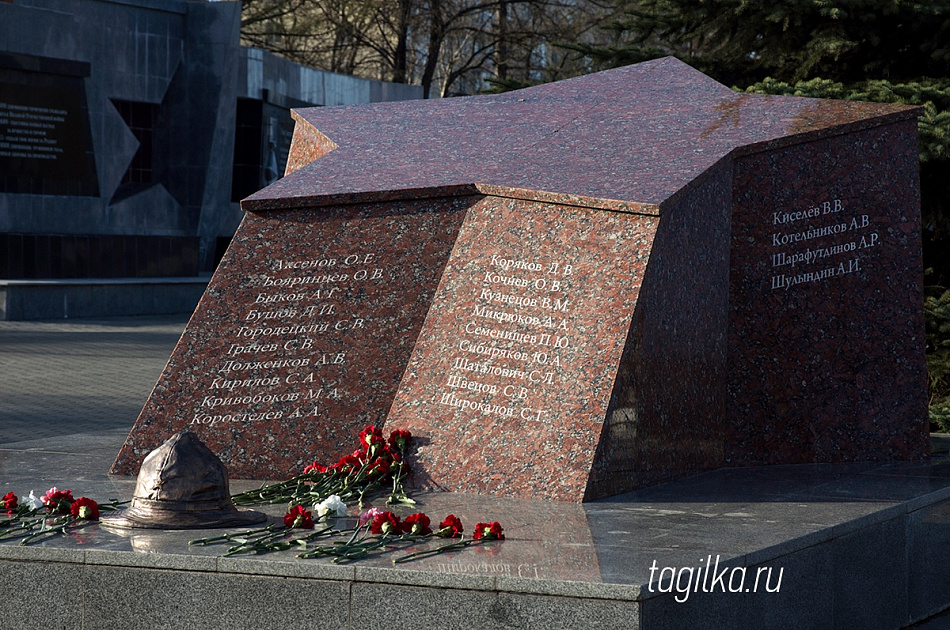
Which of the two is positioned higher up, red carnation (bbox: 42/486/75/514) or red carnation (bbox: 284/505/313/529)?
red carnation (bbox: 42/486/75/514)

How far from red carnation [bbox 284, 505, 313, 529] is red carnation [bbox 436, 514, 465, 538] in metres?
0.50

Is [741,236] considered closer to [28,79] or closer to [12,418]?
[12,418]

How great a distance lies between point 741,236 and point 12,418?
5.28 meters

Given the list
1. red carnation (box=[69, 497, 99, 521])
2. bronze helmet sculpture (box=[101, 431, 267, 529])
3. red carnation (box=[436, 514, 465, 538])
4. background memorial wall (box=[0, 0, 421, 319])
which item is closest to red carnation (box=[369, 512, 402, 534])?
red carnation (box=[436, 514, 465, 538])

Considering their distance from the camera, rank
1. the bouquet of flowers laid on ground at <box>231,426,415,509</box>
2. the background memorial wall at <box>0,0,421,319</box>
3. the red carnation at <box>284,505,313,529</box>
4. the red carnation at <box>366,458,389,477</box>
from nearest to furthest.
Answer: the red carnation at <box>284,505,313,529</box>, the bouquet of flowers laid on ground at <box>231,426,415,509</box>, the red carnation at <box>366,458,389,477</box>, the background memorial wall at <box>0,0,421,319</box>

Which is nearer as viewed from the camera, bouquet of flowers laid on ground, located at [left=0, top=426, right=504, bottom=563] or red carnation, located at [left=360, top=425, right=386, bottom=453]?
bouquet of flowers laid on ground, located at [left=0, top=426, right=504, bottom=563]

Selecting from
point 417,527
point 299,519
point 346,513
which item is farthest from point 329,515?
point 417,527

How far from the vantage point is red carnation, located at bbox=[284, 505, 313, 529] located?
436cm

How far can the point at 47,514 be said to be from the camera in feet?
14.9

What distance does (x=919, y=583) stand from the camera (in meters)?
5.17

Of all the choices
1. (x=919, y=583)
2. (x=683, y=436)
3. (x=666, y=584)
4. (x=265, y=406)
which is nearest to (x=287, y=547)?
(x=666, y=584)

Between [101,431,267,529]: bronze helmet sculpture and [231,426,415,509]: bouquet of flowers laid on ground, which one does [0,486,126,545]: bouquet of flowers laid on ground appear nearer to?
[101,431,267,529]: bronze helmet sculpture

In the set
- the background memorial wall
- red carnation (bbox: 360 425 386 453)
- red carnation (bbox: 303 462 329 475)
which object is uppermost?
the background memorial wall

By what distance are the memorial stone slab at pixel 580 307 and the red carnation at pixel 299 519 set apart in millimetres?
1017
